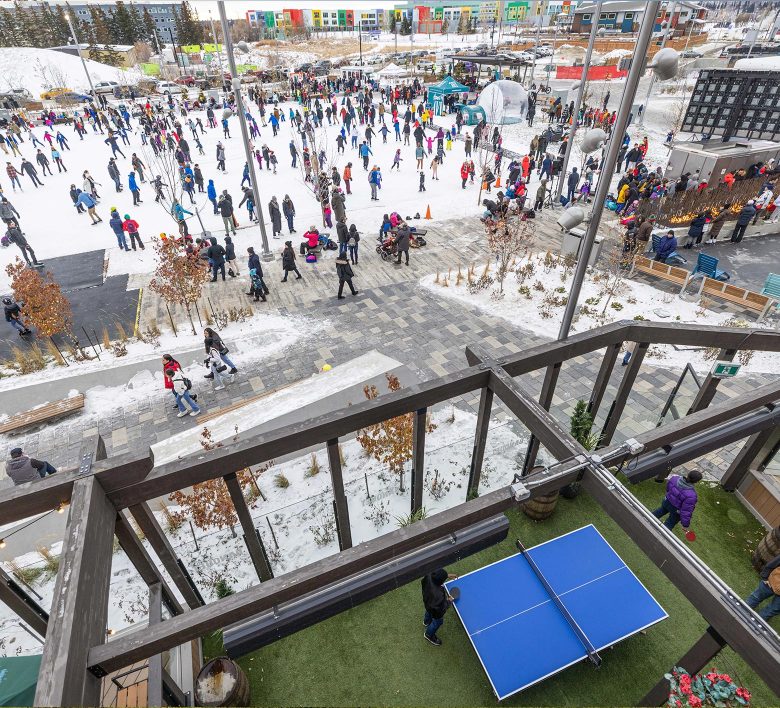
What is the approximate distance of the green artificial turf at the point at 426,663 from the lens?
4.96 m

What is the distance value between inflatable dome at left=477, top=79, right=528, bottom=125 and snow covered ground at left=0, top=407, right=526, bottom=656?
22.4 meters

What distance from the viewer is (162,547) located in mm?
4570

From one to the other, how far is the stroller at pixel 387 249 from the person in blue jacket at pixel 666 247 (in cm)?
827

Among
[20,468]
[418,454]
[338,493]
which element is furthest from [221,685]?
[20,468]

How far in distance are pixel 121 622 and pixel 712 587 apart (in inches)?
252

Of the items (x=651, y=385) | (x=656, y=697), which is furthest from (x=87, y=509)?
(x=651, y=385)

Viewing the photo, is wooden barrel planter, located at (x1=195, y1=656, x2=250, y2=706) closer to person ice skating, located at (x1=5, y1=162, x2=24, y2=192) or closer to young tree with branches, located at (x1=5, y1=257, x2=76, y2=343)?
young tree with branches, located at (x1=5, y1=257, x2=76, y2=343)

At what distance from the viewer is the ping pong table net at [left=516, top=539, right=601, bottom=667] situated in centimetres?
471

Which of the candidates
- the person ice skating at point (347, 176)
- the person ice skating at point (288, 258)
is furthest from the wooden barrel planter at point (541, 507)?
the person ice skating at point (347, 176)

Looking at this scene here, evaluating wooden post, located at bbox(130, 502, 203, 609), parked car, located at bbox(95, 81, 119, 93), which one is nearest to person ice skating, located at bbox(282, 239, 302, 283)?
wooden post, located at bbox(130, 502, 203, 609)

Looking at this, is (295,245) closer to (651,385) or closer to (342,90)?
(651,385)

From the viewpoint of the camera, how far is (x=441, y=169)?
23656mm

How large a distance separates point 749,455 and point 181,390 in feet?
32.2

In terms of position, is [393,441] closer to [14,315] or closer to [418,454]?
[418,454]
